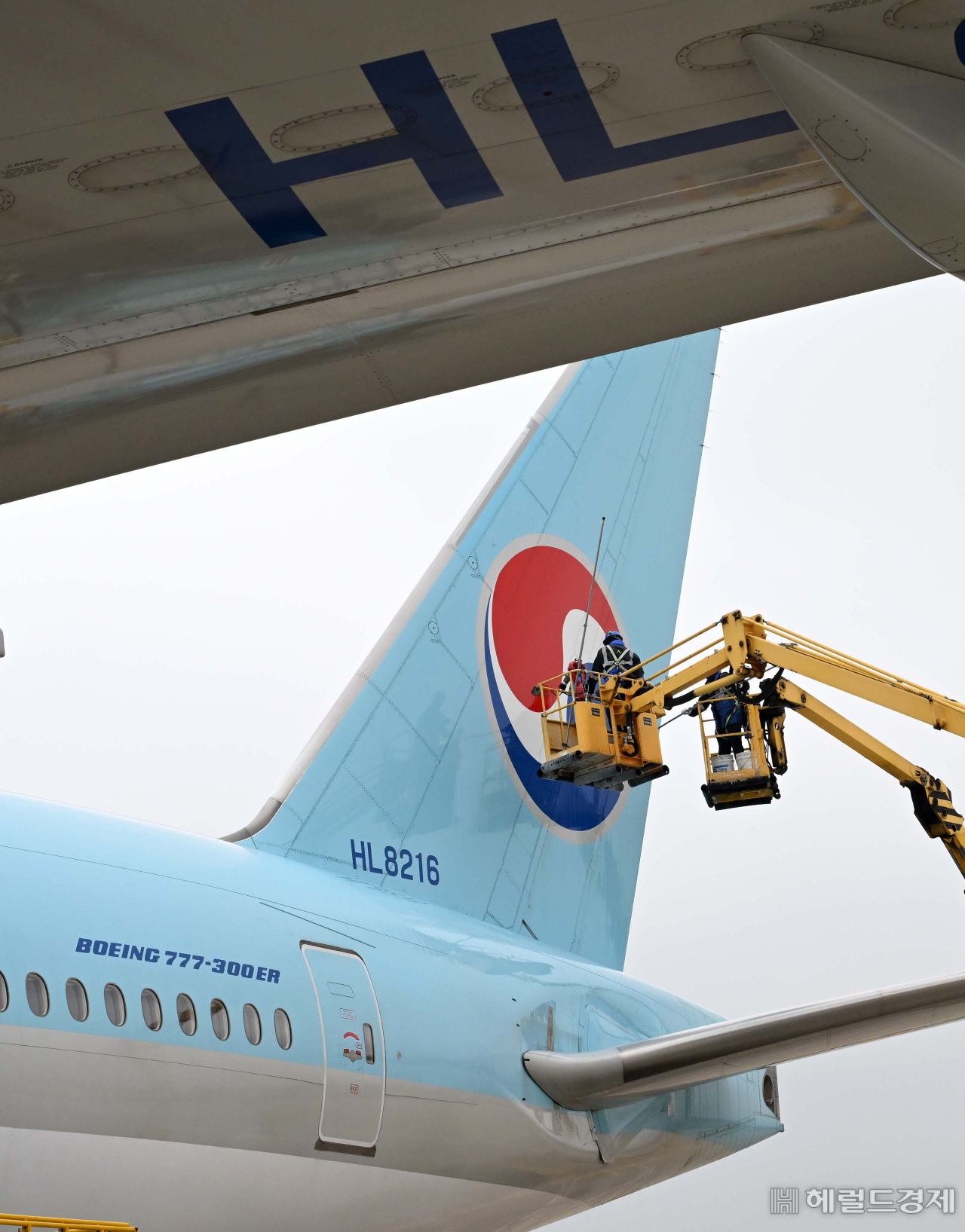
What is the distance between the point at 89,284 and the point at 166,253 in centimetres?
22

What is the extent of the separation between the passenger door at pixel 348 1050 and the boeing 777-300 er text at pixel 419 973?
1 centimetres

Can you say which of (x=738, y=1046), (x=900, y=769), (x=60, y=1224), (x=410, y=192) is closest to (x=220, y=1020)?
(x=60, y=1224)

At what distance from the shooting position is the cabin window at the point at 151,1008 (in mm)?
5246

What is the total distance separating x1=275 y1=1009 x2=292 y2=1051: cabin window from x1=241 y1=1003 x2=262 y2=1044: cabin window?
104mm

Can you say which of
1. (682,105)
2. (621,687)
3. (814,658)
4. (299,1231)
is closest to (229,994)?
(299,1231)

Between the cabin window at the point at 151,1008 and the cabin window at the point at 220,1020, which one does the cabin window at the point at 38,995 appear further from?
the cabin window at the point at 220,1020

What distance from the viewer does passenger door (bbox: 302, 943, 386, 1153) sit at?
590 cm

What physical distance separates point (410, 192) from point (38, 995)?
3492 mm

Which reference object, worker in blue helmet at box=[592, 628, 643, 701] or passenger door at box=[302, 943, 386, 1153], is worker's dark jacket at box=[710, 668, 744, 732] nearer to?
worker in blue helmet at box=[592, 628, 643, 701]

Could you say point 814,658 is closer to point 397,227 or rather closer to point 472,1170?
point 472,1170

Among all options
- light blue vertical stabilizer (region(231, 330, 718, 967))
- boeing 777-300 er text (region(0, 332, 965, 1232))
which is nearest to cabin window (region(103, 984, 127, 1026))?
boeing 777-300 er text (region(0, 332, 965, 1232))

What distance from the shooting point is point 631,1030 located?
8.09 m

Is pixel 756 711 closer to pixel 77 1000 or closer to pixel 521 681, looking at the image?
pixel 521 681

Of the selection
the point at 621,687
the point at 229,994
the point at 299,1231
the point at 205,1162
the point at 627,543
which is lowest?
the point at 299,1231
